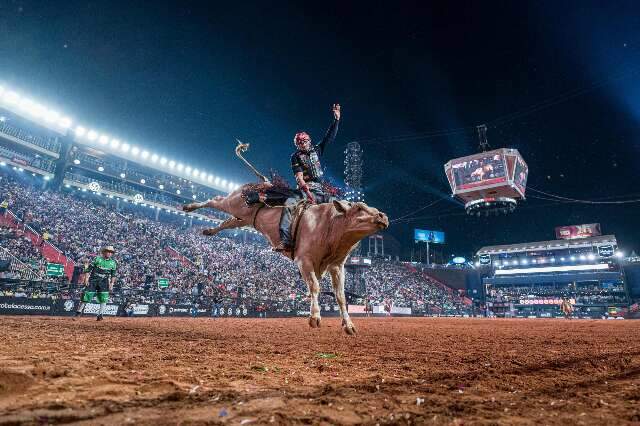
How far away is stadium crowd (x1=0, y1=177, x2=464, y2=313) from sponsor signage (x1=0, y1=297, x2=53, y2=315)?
429 centimetres

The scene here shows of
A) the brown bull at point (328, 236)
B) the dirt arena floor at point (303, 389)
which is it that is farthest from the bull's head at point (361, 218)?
the dirt arena floor at point (303, 389)

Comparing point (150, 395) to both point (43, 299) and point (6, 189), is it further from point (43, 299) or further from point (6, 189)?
point (6, 189)

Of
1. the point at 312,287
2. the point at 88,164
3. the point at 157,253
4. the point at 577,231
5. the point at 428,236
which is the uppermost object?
the point at 88,164

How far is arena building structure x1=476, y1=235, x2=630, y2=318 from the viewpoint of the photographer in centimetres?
5403

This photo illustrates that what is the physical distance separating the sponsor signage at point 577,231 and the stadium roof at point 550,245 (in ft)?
4.27

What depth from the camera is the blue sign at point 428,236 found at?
243 ft

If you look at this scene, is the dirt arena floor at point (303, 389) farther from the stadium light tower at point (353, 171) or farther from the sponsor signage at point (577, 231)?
the sponsor signage at point (577, 231)

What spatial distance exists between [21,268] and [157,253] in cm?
1311

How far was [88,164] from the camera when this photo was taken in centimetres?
4619

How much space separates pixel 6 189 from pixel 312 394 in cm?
4029

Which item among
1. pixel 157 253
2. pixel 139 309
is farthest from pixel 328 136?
pixel 157 253

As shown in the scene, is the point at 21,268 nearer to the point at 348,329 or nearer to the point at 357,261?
the point at 348,329

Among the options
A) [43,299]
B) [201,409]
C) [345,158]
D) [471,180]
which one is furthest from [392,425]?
[345,158]

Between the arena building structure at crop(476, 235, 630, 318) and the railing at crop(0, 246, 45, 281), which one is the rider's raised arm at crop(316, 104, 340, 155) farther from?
the arena building structure at crop(476, 235, 630, 318)
